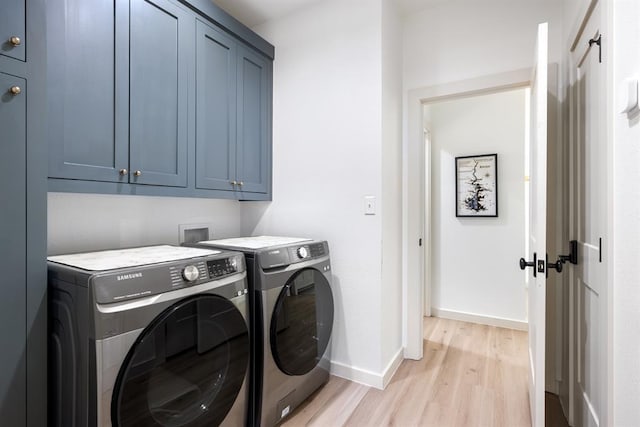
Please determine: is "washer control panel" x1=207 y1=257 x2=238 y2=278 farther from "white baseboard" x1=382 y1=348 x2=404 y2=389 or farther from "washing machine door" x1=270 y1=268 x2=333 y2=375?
"white baseboard" x1=382 y1=348 x2=404 y2=389

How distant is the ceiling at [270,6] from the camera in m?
2.26

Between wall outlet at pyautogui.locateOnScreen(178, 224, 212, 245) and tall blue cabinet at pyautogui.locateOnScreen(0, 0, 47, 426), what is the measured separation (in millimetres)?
1063

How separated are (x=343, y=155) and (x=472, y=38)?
120cm

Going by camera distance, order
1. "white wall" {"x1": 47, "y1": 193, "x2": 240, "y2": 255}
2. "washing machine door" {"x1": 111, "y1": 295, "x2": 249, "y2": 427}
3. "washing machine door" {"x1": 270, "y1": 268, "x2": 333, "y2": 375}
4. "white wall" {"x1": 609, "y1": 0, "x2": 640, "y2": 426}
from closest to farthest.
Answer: "white wall" {"x1": 609, "y1": 0, "x2": 640, "y2": 426} → "washing machine door" {"x1": 111, "y1": 295, "x2": 249, "y2": 427} → "white wall" {"x1": 47, "y1": 193, "x2": 240, "y2": 255} → "washing machine door" {"x1": 270, "y1": 268, "x2": 333, "y2": 375}

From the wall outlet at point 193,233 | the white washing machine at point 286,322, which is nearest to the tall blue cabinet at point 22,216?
the white washing machine at point 286,322

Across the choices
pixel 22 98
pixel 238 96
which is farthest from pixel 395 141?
pixel 22 98

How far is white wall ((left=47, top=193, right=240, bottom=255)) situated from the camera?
1.55m

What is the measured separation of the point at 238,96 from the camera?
7.11 feet

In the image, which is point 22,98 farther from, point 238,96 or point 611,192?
point 611,192

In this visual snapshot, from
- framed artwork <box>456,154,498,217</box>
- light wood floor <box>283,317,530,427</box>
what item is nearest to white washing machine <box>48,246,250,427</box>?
light wood floor <box>283,317,530,427</box>

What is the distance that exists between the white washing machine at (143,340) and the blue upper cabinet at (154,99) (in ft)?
1.49

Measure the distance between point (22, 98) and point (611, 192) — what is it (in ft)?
6.38

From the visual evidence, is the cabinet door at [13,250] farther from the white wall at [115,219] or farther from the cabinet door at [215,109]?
the cabinet door at [215,109]

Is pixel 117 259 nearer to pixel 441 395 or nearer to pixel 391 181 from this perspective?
pixel 391 181
